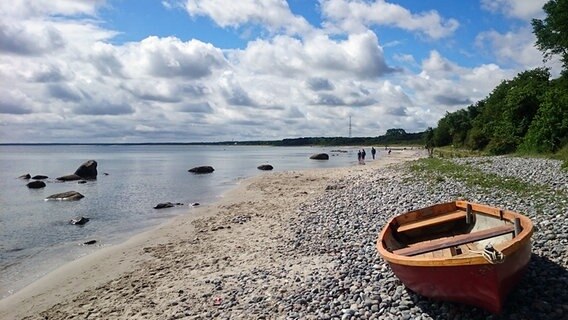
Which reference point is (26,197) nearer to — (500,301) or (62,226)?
(62,226)

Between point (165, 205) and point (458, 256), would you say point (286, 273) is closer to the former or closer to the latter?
point (458, 256)

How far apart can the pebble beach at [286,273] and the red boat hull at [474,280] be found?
1.09 ft

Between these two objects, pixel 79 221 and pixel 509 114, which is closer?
pixel 79 221

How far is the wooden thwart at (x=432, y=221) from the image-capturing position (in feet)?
34.7

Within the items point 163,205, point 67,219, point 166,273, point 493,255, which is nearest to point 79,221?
point 67,219

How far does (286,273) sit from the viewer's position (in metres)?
10.6

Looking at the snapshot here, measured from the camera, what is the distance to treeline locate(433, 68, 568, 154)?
37844 millimetres

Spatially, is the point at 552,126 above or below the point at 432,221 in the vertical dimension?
above

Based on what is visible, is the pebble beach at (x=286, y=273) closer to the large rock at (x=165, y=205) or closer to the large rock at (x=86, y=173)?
the large rock at (x=165, y=205)

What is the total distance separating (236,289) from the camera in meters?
9.95

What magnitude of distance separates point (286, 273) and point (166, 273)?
386 cm

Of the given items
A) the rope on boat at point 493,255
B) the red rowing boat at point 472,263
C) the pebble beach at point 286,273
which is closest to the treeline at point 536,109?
the pebble beach at point 286,273

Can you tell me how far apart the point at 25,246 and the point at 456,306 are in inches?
672

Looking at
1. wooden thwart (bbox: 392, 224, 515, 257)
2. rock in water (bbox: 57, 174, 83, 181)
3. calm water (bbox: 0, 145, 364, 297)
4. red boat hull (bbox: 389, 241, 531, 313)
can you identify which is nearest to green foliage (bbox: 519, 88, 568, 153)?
calm water (bbox: 0, 145, 364, 297)
